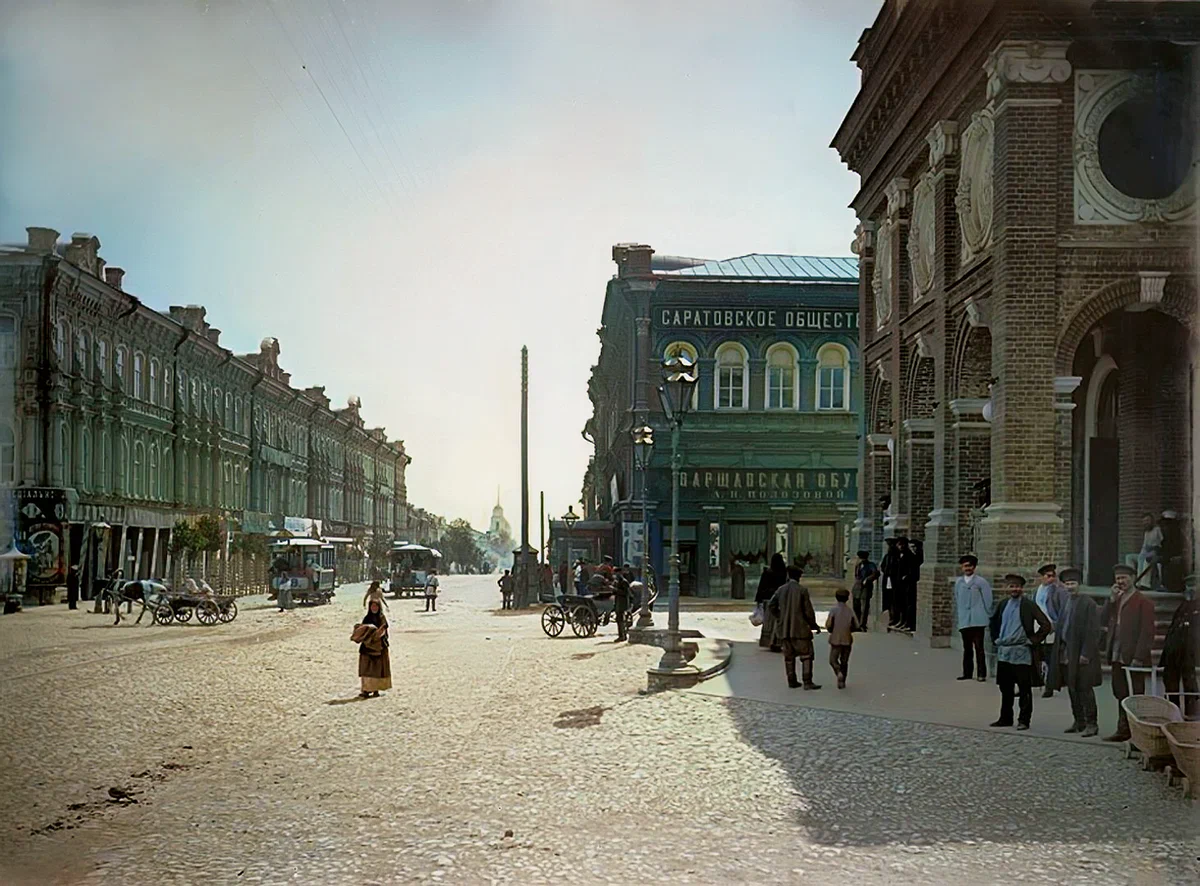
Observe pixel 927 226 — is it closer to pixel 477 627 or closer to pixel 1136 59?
pixel 1136 59

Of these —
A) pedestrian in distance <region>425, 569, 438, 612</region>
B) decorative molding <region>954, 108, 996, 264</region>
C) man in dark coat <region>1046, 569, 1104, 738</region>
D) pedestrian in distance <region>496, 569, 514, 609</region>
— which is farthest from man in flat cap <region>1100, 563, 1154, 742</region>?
pedestrian in distance <region>496, 569, 514, 609</region>

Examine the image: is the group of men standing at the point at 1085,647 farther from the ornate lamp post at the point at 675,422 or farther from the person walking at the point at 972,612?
the ornate lamp post at the point at 675,422

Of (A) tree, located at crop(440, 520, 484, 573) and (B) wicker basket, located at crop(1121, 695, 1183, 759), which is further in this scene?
(A) tree, located at crop(440, 520, 484, 573)

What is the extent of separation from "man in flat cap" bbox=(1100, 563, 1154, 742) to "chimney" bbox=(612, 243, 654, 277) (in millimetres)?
31214

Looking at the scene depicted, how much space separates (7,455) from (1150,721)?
359 inches

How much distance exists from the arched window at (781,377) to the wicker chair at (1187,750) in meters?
32.9

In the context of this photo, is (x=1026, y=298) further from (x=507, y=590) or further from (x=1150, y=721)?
(x=507, y=590)

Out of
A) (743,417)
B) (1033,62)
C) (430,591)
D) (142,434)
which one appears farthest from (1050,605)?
(743,417)

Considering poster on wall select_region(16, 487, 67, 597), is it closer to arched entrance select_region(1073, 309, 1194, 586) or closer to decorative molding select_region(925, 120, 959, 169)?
arched entrance select_region(1073, 309, 1194, 586)

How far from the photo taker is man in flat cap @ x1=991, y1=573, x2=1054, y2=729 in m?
11.5

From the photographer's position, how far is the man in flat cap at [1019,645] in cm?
1149

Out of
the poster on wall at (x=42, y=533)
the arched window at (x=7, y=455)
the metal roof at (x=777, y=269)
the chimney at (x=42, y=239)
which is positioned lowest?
the poster on wall at (x=42, y=533)

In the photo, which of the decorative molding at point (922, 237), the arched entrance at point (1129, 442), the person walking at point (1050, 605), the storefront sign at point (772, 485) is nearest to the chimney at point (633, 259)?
the storefront sign at point (772, 485)

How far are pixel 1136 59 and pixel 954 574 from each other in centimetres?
792
